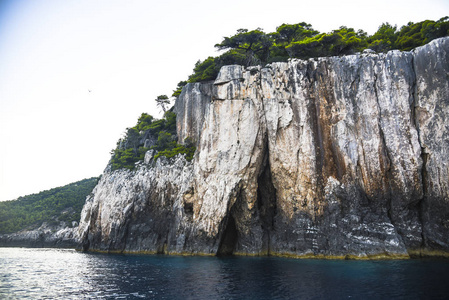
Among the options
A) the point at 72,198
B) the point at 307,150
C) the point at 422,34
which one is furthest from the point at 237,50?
the point at 72,198

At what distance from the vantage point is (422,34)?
23.4 meters

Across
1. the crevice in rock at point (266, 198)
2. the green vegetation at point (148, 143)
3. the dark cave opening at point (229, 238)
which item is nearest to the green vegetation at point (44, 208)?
the green vegetation at point (148, 143)

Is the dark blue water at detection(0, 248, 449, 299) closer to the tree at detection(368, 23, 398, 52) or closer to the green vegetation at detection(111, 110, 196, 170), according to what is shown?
the green vegetation at detection(111, 110, 196, 170)

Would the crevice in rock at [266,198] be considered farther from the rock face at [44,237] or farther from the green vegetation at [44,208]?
the rock face at [44,237]

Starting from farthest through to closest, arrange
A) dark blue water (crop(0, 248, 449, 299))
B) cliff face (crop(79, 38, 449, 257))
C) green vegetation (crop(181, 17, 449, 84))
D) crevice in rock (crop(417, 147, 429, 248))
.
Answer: green vegetation (crop(181, 17, 449, 84))
cliff face (crop(79, 38, 449, 257))
crevice in rock (crop(417, 147, 429, 248))
dark blue water (crop(0, 248, 449, 299))

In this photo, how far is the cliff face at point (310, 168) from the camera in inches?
747

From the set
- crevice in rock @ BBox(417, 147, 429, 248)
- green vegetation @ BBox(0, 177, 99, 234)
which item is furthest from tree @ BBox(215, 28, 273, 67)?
green vegetation @ BBox(0, 177, 99, 234)

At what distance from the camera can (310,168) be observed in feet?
75.0

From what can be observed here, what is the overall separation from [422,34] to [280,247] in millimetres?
21568

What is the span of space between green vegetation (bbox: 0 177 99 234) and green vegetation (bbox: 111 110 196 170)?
50.4 ft

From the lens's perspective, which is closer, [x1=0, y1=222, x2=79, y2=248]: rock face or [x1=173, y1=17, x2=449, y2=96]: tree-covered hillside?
[x1=173, y1=17, x2=449, y2=96]: tree-covered hillside

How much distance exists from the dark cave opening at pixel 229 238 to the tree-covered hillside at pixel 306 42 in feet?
55.5

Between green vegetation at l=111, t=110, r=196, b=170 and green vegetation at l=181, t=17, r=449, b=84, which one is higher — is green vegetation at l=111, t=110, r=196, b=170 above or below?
below

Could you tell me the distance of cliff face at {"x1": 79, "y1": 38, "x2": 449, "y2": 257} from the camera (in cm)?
1897
